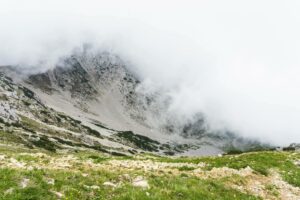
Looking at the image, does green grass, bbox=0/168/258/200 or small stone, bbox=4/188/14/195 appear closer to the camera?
small stone, bbox=4/188/14/195

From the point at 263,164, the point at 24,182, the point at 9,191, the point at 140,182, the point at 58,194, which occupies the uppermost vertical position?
the point at 263,164

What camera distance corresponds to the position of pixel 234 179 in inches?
1102

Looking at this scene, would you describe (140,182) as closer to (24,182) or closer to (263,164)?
(24,182)

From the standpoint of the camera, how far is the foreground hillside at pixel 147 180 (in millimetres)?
19844

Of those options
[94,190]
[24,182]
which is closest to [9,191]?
[24,182]

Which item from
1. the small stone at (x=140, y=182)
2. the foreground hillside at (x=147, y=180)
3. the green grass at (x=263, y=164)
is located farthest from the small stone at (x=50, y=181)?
the green grass at (x=263, y=164)

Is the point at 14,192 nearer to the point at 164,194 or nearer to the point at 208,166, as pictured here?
the point at 164,194

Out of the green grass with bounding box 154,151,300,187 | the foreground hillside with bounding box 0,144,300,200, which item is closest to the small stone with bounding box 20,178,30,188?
the foreground hillside with bounding box 0,144,300,200

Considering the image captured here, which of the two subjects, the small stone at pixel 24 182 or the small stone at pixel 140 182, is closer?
the small stone at pixel 24 182

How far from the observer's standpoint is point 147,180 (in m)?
23.3

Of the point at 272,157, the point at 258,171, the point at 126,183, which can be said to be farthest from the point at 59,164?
the point at 272,157

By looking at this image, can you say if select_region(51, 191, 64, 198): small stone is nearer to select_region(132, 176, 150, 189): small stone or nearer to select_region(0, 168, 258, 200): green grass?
select_region(0, 168, 258, 200): green grass

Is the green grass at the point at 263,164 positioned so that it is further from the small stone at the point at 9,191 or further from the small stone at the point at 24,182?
the small stone at the point at 9,191

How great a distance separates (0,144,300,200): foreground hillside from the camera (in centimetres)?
1984
